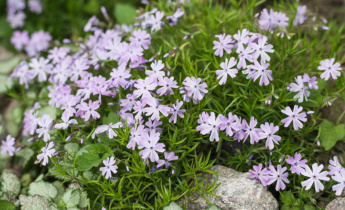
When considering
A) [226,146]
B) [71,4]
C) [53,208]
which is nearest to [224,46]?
[226,146]

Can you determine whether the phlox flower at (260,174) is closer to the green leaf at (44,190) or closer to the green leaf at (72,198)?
the green leaf at (72,198)

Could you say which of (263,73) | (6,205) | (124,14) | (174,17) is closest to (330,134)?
(263,73)

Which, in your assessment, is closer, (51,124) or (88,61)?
(51,124)

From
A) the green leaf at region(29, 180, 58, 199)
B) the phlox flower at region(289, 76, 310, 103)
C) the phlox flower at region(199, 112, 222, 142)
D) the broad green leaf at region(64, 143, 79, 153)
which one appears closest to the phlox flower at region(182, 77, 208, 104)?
the phlox flower at region(199, 112, 222, 142)

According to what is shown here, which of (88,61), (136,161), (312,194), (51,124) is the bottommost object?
(312,194)

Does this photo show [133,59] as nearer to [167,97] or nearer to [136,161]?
[167,97]

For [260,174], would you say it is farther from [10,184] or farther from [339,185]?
[10,184]

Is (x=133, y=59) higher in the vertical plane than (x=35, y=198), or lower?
higher
